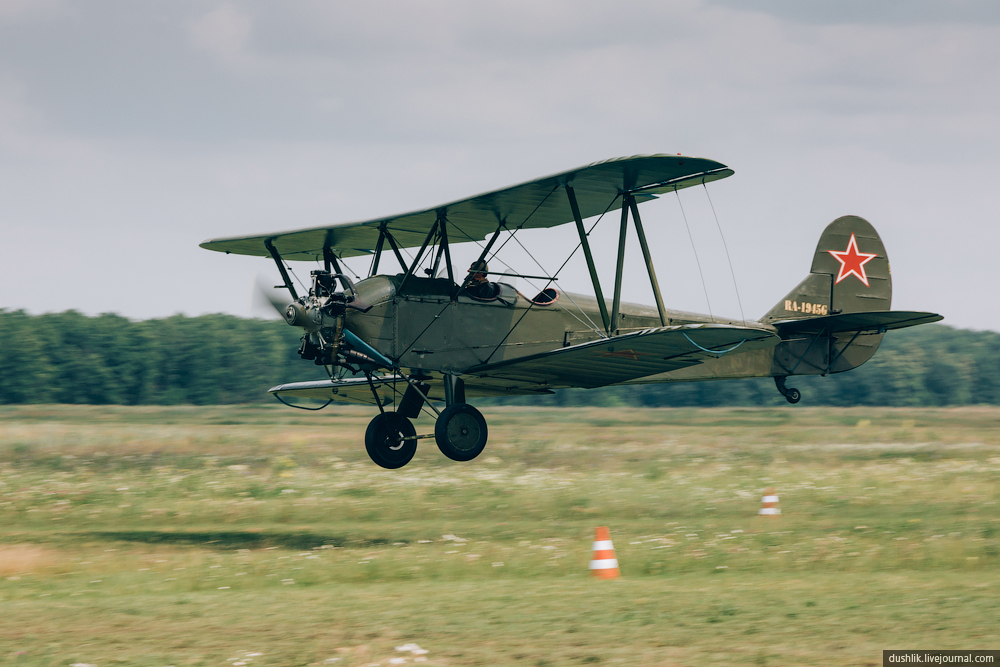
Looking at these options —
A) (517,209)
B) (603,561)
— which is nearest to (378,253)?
(517,209)

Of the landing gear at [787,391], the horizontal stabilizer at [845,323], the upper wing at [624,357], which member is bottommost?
the landing gear at [787,391]

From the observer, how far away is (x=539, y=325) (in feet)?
45.3

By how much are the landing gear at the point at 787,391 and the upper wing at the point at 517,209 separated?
15.4ft

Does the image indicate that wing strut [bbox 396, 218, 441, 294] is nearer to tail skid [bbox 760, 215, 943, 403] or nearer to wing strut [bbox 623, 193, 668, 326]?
wing strut [bbox 623, 193, 668, 326]

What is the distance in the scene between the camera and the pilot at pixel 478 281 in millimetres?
13375

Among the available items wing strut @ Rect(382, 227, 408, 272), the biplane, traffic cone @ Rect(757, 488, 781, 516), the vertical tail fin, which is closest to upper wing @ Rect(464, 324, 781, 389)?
the biplane

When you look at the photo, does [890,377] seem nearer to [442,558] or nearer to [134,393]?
[134,393]

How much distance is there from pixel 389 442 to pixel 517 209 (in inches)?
148

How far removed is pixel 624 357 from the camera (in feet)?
40.8

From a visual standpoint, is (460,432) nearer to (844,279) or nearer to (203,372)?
(844,279)

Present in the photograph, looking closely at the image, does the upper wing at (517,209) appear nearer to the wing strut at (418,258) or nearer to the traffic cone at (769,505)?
the wing strut at (418,258)

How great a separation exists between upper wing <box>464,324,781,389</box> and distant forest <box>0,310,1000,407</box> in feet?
165

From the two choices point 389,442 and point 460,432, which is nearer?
point 460,432

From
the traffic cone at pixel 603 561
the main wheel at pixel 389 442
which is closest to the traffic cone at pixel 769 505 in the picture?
the traffic cone at pixel 603 561
